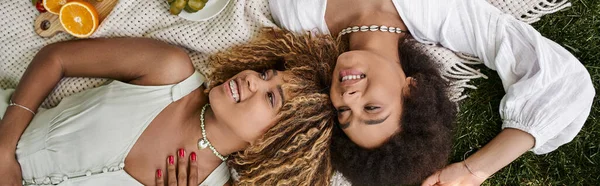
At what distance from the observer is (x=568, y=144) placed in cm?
301

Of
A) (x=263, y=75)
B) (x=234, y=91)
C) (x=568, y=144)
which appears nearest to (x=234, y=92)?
(x=234, y=91)

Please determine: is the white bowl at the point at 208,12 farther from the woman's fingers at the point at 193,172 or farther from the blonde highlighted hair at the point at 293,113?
the woman's fingers at the point at 193,172

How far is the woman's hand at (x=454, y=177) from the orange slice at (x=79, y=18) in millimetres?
1895

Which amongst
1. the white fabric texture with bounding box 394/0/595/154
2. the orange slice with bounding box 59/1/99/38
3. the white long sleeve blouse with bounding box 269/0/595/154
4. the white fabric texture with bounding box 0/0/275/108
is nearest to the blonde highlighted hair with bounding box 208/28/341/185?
the white fabric texture with bounding box 0/0/275/108

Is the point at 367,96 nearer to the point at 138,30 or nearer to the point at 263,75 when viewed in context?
the point at 263,75

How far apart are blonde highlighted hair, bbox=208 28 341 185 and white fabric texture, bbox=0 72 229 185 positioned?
0.39 m

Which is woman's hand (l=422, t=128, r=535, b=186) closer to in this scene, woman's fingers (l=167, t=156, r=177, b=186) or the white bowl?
woman's fingers (l=167, t=156, r=177, b=186)

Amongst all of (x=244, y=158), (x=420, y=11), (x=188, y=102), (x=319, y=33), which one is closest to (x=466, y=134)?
(x=420, y=11)

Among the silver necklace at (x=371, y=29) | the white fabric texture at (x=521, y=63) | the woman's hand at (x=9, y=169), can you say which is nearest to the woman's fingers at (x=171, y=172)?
the woman's hand at (x=9, y=169)

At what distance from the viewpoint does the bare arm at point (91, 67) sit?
2643 millimetres

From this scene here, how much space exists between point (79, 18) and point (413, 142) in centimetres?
176

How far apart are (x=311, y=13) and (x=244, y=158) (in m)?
→ 0.82

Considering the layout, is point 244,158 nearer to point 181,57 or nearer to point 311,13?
point 181,57

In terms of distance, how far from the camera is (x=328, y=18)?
2.95 m
